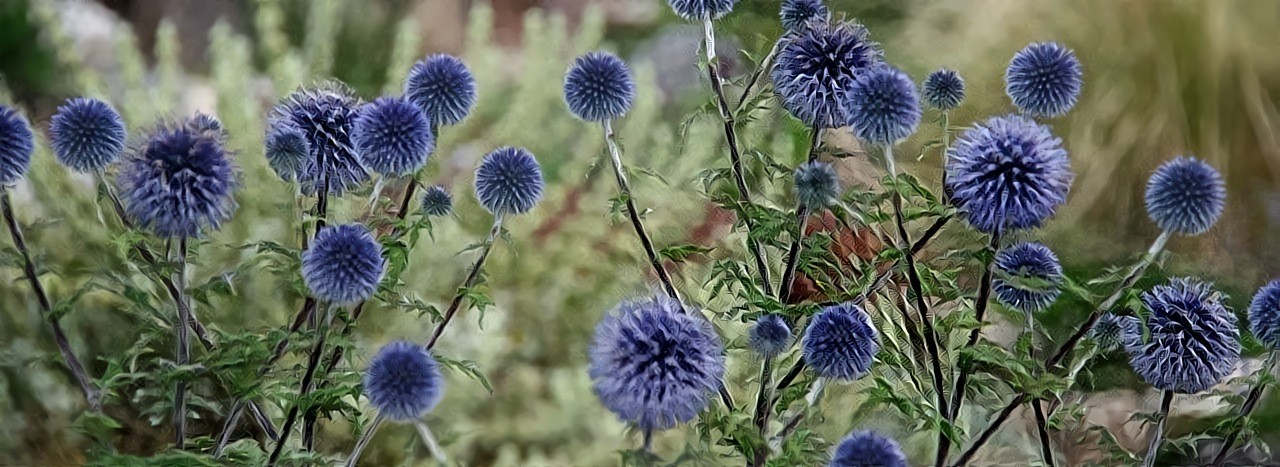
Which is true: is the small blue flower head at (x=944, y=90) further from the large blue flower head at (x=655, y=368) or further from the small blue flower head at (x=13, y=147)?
the small blue flower head at (x=13, y=147)

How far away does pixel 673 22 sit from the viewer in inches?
42.3

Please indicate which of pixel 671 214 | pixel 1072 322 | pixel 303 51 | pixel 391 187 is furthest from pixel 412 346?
pixel 1072 322

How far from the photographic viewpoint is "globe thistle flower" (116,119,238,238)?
0.56m

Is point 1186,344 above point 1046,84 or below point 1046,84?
below

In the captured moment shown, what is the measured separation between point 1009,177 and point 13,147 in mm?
640

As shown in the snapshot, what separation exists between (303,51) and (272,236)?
0.24 metres

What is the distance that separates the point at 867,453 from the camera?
1.90 feet

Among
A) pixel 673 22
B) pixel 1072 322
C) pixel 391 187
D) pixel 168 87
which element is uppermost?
pixel 673 22

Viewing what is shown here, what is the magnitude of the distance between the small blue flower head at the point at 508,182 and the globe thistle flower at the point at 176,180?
0.20m

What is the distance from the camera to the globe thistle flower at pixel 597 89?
2.39 feet

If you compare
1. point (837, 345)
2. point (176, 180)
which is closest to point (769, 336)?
point (837, 345)

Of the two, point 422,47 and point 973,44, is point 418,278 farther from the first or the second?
point 973,44

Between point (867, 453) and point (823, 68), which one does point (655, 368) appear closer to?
point (867, 453)

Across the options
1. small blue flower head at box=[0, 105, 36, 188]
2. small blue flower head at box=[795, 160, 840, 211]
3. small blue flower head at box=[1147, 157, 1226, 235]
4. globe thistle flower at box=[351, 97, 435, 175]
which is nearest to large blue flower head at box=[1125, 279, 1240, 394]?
small blue flower head at box=[1147, 157, 1226, 235]
